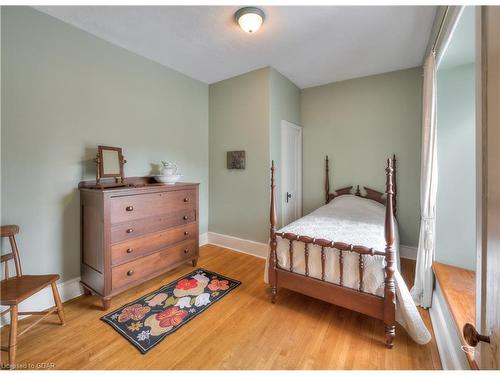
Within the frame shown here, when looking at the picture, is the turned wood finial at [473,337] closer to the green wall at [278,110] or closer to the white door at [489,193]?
the white door at [489,193]

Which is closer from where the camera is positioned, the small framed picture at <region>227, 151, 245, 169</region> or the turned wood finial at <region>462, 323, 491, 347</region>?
the turned wood finial at <region>462, 323, 491, 347</region>

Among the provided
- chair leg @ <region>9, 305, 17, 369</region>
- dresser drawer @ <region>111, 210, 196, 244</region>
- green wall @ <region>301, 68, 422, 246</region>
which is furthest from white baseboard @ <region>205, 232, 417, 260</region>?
chair leg @ <region>9, 305, 17, 369</region>

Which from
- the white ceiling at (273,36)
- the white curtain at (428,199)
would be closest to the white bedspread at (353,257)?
the white curtain at (428,199)

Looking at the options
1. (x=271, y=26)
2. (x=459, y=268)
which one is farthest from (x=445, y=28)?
(x=459, y=268)

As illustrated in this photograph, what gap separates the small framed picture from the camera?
3373 millimetres

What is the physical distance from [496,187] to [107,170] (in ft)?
9.43

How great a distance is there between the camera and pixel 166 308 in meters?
2.03

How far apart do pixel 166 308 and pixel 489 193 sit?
2.39 metres

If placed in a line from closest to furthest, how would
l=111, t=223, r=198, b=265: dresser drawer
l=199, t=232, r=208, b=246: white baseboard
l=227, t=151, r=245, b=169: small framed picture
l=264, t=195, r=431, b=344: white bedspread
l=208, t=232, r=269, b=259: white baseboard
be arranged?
l=264, t=195, r=431, b=344: white bedspread, l=111, t=223, r=198, b=265: dresser drawer, l=208, t=232, r=269, b=259: white baseboard, l=227, t=151, r=245, b=169: small framed picture, l=199, t=232, r=208, b=246: white baseboard

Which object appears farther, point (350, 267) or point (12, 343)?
point (350, 267)

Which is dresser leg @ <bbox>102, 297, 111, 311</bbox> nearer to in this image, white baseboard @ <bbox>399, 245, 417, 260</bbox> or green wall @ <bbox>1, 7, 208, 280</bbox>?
green wall @ <bbox>1, 7, 208, 280</bbox>

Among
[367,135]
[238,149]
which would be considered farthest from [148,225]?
[367,135]

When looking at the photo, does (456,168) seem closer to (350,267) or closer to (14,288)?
(350,267)

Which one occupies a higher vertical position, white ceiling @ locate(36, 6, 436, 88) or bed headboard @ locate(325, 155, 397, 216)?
white ceiling @ locate(36, 6, 436, 88)
